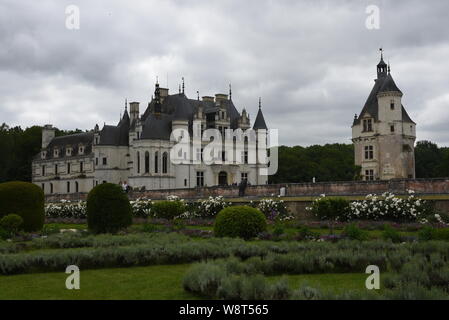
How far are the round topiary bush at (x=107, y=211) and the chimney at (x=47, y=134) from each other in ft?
186

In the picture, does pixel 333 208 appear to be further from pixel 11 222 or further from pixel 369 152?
pixel 369 152

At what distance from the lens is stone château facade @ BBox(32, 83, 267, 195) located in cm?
5647

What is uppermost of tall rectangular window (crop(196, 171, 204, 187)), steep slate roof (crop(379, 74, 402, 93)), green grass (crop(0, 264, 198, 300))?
steep slate roof (crop(379, 74, 402, 93))

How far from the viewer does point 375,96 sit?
51.6 meters

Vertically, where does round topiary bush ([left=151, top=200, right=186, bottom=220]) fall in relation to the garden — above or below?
above

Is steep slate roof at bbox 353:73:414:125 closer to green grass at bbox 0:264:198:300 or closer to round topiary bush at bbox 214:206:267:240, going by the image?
round topiary bush at bbox 214:206:267:240

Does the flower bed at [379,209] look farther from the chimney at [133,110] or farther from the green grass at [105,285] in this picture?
the chimney at [133,110]

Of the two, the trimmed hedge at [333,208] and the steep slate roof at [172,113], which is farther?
the steep slate roof at [172,113]

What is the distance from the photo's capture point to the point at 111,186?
2142 centimetres

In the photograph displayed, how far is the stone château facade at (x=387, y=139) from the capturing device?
48.9 m

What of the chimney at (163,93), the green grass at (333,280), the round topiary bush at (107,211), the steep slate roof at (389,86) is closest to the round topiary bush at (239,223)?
the round topiary bush at (107,211)

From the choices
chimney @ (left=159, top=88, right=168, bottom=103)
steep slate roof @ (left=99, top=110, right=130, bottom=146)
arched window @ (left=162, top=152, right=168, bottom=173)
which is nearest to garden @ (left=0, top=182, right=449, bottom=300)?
arched window @ (left=162, top=152, right=168, bottom=173)

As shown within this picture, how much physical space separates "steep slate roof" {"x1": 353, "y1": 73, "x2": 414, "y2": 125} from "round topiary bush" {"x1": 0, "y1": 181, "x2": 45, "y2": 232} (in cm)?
3447

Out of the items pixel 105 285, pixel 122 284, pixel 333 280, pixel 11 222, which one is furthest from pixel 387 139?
pixel 105 285
